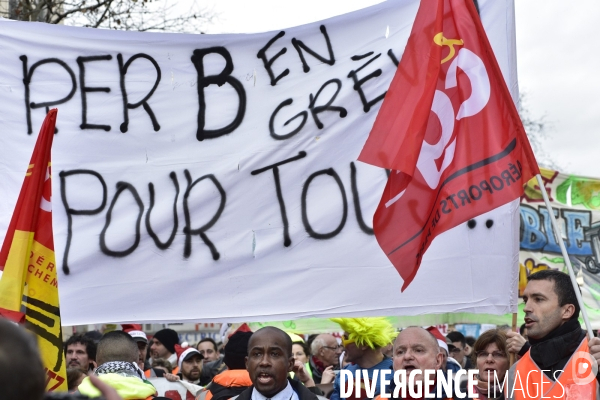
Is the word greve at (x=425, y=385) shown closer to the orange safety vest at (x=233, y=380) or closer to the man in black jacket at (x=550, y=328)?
the man in black jacket at (x=550, y=328)

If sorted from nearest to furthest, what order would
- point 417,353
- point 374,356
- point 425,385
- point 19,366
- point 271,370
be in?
1. point 19,366
2. point 425,385
3. point 417,353
4. point 271,370
5. point 374,356

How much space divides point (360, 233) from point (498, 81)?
126 centimetres

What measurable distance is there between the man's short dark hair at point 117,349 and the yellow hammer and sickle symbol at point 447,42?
7.96 ft

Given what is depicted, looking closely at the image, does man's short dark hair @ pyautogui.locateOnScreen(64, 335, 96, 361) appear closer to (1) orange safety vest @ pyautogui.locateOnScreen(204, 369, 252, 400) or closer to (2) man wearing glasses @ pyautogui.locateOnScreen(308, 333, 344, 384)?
(1) orange safety vest @ pyautogui.locateOnScreen(204, 369, 252, 400)

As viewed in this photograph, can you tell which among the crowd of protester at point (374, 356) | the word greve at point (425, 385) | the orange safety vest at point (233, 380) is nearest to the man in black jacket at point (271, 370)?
the crowd of protester at point (374, 356)

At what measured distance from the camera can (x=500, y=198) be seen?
170 inches

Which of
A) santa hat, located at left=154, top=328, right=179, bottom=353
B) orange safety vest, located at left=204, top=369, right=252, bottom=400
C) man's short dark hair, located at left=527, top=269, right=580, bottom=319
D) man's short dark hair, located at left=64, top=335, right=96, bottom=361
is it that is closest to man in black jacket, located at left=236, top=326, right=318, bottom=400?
orange safety vest, located at left=204, top=369, right=252, bottom=400

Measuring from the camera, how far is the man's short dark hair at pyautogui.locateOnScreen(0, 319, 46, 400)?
1.41 m

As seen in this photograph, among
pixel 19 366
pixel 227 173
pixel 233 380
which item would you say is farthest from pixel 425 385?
pixel 19 366

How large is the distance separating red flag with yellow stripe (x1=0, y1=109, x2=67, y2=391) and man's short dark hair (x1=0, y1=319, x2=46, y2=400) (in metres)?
2.79

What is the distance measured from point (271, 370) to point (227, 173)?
1.26 metres

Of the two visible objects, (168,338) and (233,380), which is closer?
(233,380)

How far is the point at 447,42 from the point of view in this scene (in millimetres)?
4602

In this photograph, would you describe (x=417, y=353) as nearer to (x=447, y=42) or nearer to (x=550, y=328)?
(x=550, y=328)
